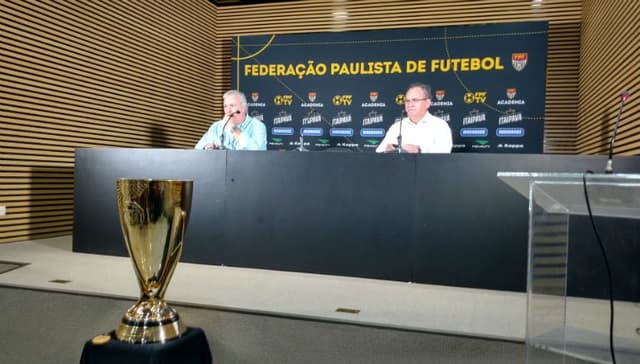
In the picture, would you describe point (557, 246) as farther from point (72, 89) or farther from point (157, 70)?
point (157, 70)

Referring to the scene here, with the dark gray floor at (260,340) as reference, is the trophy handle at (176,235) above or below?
above

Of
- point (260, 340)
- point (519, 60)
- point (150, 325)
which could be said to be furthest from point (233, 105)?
point (150, 325)

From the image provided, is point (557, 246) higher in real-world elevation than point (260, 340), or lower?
higher

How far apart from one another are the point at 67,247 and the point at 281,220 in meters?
2.45

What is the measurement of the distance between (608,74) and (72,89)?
20.2ft

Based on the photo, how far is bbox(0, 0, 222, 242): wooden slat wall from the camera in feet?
16.9

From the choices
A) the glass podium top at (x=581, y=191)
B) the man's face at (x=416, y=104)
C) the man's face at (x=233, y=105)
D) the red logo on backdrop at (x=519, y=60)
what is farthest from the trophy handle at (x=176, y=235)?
the red logo on backdrop at (x=519, y=60)

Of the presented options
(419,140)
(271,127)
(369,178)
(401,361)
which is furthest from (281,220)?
(271,127)

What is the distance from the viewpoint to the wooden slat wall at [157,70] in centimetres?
518

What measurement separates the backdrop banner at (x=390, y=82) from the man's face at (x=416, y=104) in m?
0.51

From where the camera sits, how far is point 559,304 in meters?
1.89

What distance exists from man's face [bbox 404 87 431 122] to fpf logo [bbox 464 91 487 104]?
2.14 feet

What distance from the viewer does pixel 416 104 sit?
6.73 metres

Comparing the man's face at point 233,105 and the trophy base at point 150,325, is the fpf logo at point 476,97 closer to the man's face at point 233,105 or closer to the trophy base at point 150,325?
the man's face at point 233,105
